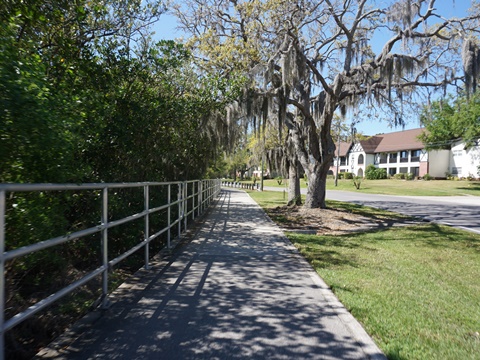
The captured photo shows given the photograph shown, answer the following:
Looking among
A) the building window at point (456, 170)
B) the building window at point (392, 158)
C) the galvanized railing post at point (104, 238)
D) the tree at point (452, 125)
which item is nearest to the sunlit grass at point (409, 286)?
the galvanized railing post at point (104, 238)

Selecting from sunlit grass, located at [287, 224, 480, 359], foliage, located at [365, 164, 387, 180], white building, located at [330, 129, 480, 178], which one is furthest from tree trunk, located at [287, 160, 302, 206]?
foliage, located at [365, 164, 387, 180]

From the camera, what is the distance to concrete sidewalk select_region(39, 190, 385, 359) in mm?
3188

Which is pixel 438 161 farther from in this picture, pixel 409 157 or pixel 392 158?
pixel 392 158

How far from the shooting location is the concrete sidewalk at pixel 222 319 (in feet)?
10.5

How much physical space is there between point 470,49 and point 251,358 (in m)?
11.3

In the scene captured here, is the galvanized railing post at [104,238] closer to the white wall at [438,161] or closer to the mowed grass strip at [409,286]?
the mowed grass strip at [409,286]

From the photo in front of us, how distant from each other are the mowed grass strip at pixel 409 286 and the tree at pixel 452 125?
33802mm

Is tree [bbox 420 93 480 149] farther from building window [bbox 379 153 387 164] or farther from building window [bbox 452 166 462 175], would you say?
building window [bbox 379 153 387 164]

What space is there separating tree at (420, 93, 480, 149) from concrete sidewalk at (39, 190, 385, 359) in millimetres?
38023

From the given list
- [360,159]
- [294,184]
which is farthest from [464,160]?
[294,184]

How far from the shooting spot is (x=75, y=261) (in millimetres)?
5473

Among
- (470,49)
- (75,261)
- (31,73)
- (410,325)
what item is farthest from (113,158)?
(470,49)

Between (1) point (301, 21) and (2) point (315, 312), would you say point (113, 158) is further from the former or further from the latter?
(1) point (301, 21)

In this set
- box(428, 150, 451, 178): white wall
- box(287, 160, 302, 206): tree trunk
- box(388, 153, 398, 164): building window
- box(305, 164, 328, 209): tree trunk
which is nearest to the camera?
box(305, 164, 328, 209): tree trunk
